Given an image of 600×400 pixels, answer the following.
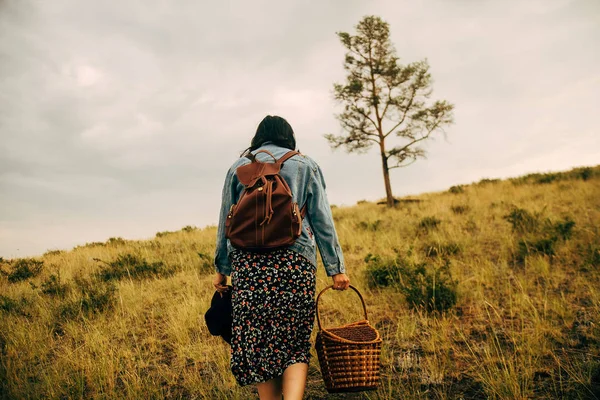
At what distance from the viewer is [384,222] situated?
9438 millimetres

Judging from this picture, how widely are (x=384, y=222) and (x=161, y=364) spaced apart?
712cm

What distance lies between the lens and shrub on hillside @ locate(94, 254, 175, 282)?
6688 mm

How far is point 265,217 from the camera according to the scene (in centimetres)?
195

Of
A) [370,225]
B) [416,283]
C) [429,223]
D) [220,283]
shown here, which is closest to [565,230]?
[429,223]

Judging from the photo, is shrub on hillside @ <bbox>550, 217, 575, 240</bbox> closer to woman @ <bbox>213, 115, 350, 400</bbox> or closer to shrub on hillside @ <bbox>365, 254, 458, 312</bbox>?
shrub on hillside @ <bbox>365, 254, 458, 312</bbox>

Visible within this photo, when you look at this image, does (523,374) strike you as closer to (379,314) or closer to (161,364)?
(379,314)

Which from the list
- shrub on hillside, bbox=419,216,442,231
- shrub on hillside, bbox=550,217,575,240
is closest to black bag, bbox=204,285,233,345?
shrub on hillside, bbox=550,217,575,240

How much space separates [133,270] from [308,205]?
6015mm

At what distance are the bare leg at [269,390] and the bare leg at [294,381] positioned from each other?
0.45 feet

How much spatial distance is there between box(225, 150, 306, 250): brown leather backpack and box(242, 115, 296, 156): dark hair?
403mm

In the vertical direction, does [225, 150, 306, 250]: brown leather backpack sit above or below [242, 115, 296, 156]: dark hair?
below

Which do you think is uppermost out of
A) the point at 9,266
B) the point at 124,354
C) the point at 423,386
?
the point at 9,266

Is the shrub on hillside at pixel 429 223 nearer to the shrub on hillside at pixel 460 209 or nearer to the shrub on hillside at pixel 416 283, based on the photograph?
the shrub on hillside at pixel 460 209

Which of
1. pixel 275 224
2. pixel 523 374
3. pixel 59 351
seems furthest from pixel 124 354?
pixel 523 374
